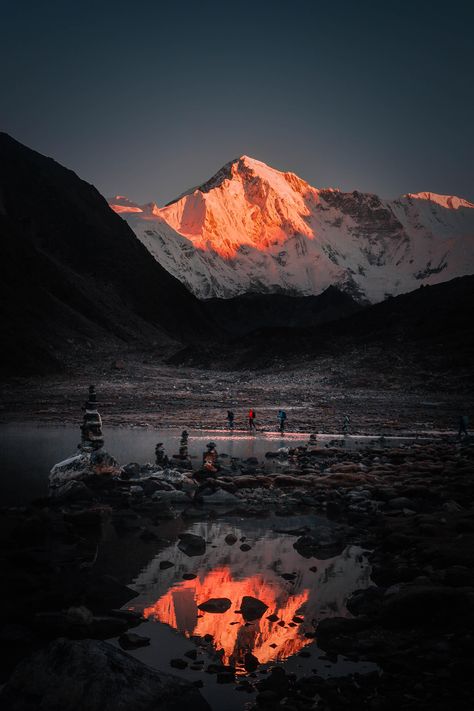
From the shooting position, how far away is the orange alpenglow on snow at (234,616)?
22.4 feet

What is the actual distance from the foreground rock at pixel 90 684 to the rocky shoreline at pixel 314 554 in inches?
1.3

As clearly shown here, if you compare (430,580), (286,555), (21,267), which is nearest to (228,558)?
(286,555)

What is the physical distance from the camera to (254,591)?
861 cm

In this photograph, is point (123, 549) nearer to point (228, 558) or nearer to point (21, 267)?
point (228, 558)

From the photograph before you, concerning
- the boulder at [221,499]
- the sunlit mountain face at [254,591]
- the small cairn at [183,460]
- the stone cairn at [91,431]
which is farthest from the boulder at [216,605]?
the small cairn at [183,460]

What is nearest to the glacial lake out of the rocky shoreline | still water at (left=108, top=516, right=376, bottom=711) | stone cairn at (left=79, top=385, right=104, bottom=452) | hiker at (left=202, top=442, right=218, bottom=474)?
hiker at (left=202, top=442, right=218, bottom=474)

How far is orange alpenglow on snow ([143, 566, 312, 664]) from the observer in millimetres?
6812

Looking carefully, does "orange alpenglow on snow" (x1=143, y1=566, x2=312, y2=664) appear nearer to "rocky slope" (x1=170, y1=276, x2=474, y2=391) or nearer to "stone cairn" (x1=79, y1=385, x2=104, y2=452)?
"stone cairn" (x1=79, y1=385, x2=104, y2=452)

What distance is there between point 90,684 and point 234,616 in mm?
2766

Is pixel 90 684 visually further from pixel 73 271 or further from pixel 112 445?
pixel 73 271

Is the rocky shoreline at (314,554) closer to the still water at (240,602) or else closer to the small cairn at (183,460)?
the small cairn at (183,460)

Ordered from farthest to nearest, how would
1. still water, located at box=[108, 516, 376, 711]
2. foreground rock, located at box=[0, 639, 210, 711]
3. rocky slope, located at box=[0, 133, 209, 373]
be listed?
rocky slope, located at box=[0, 133, 209, 373], still water, located at box=[108, 516, 376, 711], foreground rock, located at box=[0, 639, 210, 711]

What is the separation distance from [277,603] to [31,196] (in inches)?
5560

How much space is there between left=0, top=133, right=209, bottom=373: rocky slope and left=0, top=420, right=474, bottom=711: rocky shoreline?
59.4 meters
